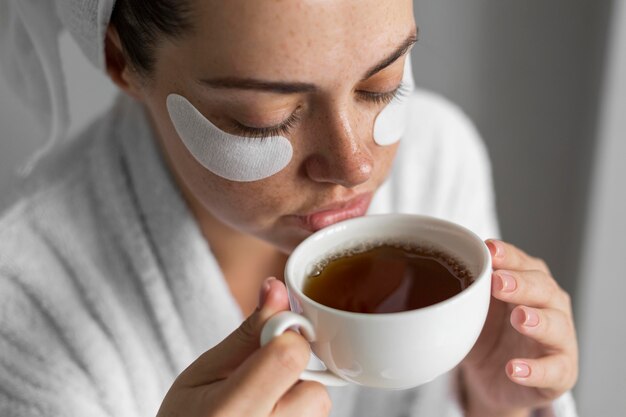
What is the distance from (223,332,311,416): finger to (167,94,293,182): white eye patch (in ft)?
0.72

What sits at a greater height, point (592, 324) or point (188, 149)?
point (188, 149)

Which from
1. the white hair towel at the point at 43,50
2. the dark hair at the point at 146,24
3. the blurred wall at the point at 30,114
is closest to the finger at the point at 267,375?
the dark hair at the point at 146,24

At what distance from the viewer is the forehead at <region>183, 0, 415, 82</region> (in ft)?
2.37

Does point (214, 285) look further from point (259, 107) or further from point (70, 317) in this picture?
point (259, 107)

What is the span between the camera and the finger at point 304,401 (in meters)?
0.71

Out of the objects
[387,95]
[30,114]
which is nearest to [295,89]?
[387,95]

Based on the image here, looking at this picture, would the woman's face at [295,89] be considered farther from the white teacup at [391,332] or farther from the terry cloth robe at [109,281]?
the terry cloth robe at [109,281]

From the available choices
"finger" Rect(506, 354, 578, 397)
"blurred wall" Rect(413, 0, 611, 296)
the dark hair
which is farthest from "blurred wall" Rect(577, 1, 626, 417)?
the dark hair

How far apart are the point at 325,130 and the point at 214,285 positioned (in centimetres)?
40

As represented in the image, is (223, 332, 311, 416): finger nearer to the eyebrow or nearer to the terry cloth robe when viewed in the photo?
the eyebrow

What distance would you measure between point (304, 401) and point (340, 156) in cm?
25

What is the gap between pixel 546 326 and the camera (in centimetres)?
81

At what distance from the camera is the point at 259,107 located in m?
0.76

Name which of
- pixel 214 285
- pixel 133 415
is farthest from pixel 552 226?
pixel 133 415
